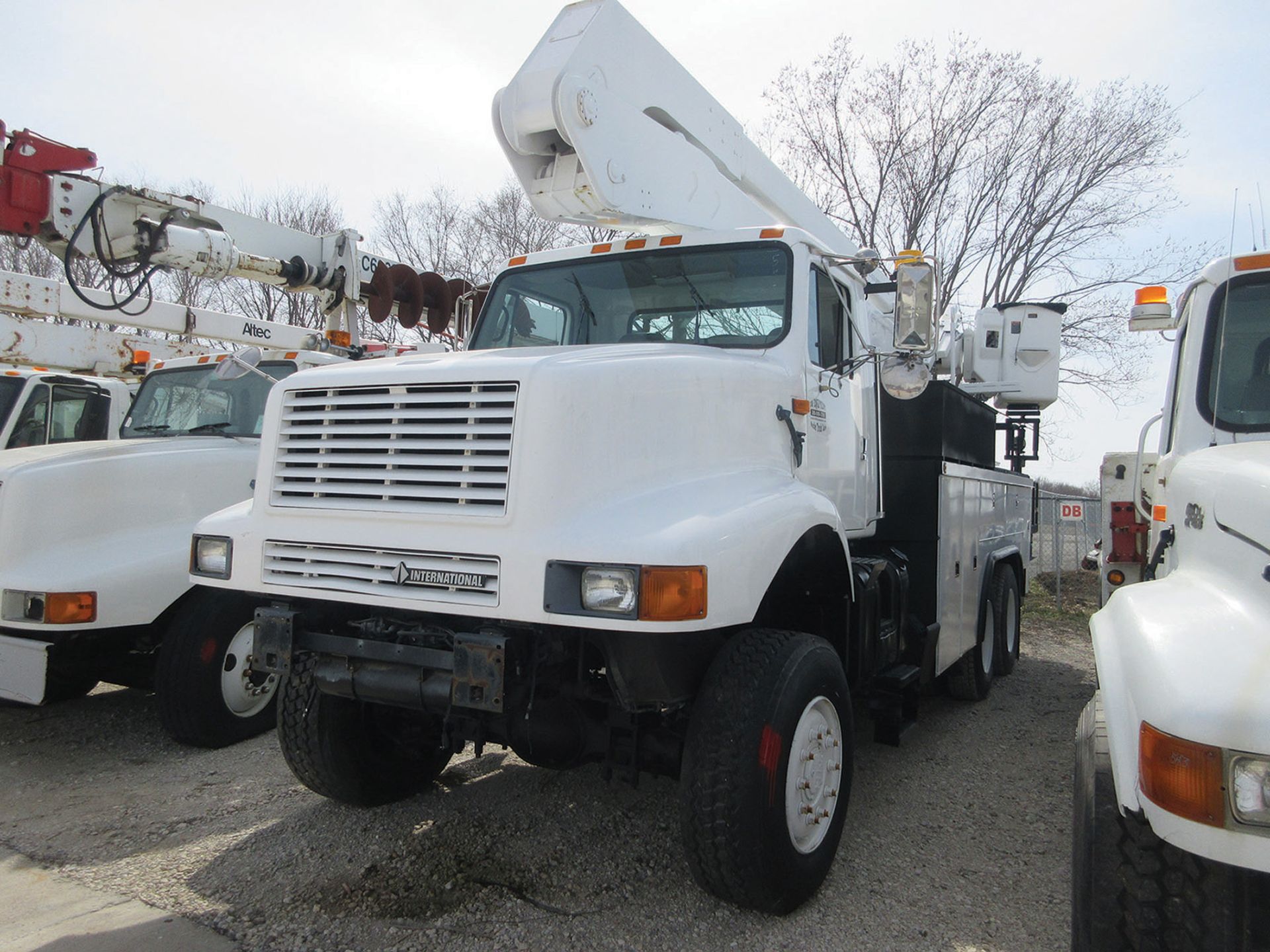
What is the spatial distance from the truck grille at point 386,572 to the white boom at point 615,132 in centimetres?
248

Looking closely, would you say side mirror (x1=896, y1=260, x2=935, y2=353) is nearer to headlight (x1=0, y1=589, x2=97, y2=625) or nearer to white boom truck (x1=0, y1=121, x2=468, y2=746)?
white boom truck (x1=0, y1=121, x2=468, y2=746)

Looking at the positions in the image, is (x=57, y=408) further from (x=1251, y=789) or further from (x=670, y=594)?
(x=1251, y=789)

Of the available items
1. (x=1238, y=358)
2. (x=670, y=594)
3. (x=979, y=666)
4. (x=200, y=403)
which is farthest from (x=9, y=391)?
(x=1238, y=358)

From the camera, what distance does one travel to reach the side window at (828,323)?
13.9 ft

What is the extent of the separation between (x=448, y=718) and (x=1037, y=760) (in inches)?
142

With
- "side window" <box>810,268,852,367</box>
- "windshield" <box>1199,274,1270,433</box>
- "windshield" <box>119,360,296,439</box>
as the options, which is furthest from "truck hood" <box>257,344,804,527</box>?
"windshield" <box>119,360,296,439</box>

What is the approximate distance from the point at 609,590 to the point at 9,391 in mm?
6128

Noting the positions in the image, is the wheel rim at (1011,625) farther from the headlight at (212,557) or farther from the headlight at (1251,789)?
the headlight at (212,557)

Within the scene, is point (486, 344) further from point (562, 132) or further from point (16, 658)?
point (16, 658)

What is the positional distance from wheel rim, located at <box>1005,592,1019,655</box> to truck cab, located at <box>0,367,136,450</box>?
709 centimetres

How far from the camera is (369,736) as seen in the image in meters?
3.93

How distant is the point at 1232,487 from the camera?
2502 mm

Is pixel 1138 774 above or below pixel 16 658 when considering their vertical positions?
above

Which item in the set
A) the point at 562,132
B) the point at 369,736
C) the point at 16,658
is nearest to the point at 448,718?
the point at 369,736
